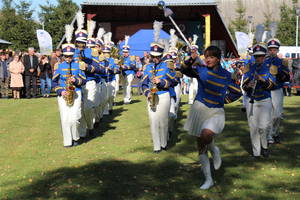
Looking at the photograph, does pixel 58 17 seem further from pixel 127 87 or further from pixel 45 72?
pixel 127 87

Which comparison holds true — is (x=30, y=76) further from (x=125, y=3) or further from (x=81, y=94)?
(x=125, y=3)

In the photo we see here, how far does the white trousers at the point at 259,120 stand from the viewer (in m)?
8.55

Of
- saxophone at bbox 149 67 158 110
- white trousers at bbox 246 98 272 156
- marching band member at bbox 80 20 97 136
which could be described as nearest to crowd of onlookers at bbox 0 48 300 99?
marching band member at bbox 80 20 97 136

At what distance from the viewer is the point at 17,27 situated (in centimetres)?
4588

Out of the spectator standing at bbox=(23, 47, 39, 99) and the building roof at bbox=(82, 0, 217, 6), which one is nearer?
the spectator standing at bbox=(23, 47, 39, 99)

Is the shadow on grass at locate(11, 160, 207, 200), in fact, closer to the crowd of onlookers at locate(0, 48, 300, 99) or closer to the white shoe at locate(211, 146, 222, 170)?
the white shoe at locate(211, 146, 222, 170)

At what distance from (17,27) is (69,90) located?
3897cm

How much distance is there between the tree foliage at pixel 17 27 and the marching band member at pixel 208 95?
4128cm

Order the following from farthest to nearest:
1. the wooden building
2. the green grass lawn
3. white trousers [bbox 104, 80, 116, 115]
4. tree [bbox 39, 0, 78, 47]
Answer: tree [bbox 39, 0, 78, 47] → the wooden building → white trousers [bbox 104, 80, 116, 115] → the green grass lawn

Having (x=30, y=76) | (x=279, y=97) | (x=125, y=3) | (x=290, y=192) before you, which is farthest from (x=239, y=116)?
(x=125, y=3)

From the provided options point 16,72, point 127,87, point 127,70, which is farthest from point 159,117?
point 16,72

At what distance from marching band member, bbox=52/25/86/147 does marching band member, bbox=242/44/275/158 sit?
12.5 ft

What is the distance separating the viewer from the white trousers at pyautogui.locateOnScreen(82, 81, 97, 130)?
1106 centimetres

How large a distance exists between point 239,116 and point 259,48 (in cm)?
629
